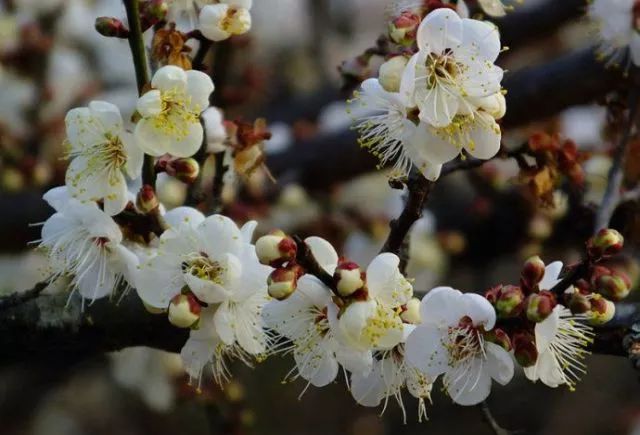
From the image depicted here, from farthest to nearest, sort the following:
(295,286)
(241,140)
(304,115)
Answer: (304,115) < (241,140) < (295,286)

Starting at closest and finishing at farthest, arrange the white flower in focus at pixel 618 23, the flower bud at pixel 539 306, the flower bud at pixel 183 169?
the flower bud at pixel 539 306
the flower bud at pixel 183 169
the white flower in focus at pixel 618 23

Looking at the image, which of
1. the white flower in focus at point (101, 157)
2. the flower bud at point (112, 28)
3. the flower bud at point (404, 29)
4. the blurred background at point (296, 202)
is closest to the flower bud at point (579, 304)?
the flower bud at point (404, 29)

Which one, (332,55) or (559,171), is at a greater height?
(559,171)

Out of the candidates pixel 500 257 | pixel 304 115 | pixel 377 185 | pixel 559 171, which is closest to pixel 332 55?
pixel 304 115

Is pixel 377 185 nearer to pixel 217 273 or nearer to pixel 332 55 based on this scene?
pixel 332 55

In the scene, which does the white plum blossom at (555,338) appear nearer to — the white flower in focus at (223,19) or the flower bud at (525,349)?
the flower bud at (525,349)

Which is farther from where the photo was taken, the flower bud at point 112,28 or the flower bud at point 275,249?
the flower bud at point 112,28

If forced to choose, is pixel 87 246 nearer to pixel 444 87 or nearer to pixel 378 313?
pixel 378 313
